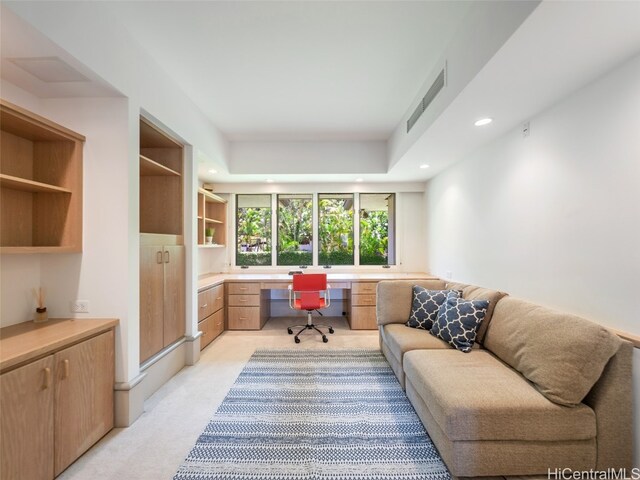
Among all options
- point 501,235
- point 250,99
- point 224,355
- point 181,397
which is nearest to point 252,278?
point 224,355

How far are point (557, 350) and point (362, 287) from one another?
8.76 feet

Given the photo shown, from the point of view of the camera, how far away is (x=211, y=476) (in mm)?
1593

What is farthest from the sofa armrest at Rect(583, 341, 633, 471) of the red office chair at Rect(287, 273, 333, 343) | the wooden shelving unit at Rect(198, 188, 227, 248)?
the wooden shelving unit at Rect(198, 188, 227, 248)

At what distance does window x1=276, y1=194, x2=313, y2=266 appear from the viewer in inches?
196

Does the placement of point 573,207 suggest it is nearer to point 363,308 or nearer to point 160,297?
point 363,308

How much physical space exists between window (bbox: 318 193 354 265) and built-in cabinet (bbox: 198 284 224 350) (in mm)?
1832

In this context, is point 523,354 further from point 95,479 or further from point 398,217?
point 398,217

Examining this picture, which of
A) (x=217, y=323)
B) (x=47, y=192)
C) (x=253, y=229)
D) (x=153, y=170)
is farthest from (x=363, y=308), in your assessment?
(x=47, y=192)

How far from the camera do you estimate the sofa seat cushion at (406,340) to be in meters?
2.37

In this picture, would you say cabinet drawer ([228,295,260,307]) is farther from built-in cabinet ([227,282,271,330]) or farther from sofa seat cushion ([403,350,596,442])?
sofa seat cushion ([403,350,596,442])

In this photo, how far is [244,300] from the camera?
4.11 m

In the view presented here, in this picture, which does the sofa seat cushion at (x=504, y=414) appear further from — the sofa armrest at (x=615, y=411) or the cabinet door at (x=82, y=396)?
the cabinet door at (x=82, y=396)

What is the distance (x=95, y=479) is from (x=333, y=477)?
131cm

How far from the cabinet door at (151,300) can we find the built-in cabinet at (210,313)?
81 centimetres
